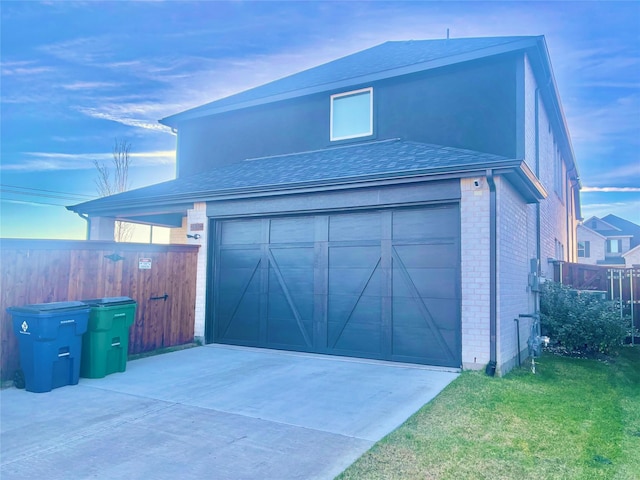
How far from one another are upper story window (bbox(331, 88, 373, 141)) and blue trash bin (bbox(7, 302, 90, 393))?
6959 mm

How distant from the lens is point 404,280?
784cm

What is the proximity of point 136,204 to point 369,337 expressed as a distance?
6403 mm

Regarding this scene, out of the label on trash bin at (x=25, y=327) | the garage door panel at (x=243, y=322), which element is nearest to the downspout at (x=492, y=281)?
the garage door panel at (x=243, y=322)

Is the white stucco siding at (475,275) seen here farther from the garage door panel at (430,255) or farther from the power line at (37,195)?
the power line at (37,195)

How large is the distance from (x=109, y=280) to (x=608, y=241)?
52.4 meters

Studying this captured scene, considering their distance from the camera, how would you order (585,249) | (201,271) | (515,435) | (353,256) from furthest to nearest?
(585,249) < (201,271) < (353,256) < (515,435)

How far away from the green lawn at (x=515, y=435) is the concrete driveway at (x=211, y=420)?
0.29m

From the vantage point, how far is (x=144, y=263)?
845cm

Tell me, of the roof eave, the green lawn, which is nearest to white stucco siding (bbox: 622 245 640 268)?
the roof eave

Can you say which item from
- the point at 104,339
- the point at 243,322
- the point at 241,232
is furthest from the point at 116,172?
the point at 104,339

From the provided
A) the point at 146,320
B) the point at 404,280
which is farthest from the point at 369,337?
the point at 146,320

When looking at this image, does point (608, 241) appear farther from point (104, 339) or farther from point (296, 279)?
point (104, 339)

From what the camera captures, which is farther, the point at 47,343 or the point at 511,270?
the point at 511,270

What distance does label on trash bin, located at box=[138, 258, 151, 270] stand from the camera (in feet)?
27.4
